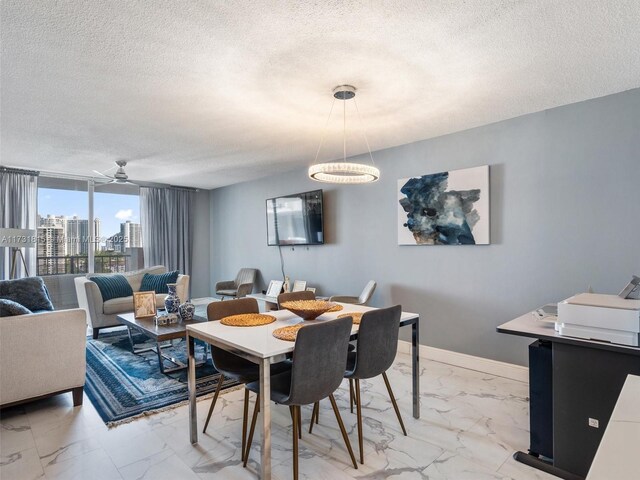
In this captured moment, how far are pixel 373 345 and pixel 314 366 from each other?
487mm

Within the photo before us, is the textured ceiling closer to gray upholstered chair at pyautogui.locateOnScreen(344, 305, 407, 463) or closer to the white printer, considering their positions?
the white printer

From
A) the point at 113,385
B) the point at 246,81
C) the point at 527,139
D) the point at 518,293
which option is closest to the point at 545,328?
the point at 518,293

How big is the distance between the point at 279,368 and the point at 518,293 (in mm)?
2242

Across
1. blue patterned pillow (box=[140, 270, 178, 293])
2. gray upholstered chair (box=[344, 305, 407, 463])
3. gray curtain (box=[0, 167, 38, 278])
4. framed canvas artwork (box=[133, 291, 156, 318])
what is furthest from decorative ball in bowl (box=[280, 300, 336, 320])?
gray curtain (box=[0, 167, 38, 278])

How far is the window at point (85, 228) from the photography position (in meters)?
5.68

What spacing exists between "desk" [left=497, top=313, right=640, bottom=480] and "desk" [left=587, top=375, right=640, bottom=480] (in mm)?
875

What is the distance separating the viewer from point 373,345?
214cm

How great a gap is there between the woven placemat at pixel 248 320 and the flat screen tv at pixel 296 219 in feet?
8.46

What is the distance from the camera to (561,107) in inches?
119

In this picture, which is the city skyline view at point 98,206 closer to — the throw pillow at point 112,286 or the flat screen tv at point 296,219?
the throw pillow at point 112,286

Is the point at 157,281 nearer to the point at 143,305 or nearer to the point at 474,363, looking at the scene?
the point at 143,305

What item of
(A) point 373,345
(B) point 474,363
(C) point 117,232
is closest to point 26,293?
(C) point 117,232

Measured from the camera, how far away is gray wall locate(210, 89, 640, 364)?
2771 millimetres

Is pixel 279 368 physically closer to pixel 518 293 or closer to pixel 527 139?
pixel 518 293
